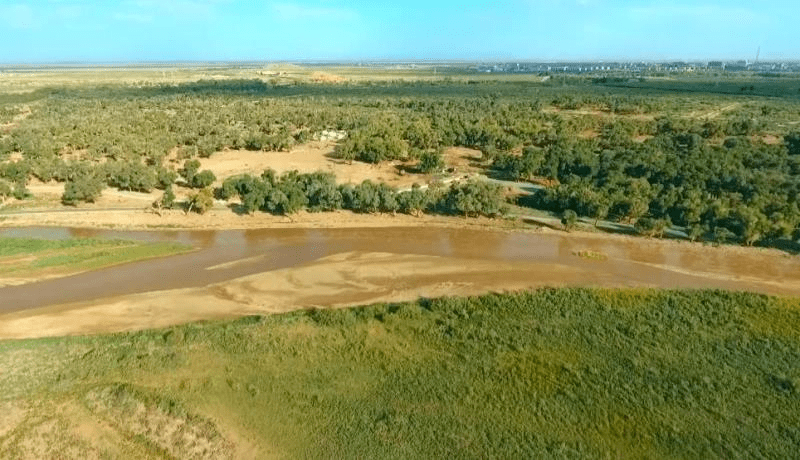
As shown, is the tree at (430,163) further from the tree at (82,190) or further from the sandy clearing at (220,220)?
the tree at (82,190)

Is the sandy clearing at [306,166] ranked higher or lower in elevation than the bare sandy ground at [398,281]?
higher

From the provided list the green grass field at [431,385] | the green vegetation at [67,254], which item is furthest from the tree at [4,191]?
the green grass field at [431,385]

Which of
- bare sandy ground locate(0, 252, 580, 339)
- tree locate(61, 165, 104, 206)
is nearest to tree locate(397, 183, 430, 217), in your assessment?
bare sandy ground locate(0, 252, 580, 339)

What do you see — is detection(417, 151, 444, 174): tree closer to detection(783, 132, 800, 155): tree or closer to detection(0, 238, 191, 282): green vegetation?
detection(0, 238, 191, 282): green vegetation

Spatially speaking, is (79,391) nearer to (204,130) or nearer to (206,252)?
(206,252)

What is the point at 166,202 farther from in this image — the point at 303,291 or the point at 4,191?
the point at 303,291
